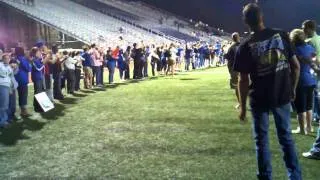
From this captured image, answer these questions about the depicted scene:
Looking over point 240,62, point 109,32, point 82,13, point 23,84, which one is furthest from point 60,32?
point 240,62

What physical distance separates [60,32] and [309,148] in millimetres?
26084

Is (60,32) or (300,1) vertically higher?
(300,1)

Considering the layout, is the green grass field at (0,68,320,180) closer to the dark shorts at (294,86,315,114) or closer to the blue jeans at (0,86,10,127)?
the blue jeans at (0,86,10,127)

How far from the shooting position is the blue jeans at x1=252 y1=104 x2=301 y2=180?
518 cm

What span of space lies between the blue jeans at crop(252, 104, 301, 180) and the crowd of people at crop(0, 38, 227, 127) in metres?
6.58

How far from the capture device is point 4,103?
1023 cm

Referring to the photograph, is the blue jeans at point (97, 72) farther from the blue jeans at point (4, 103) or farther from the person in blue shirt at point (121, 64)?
the blue jeans at point (4, 103)

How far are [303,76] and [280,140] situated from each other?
126 inches

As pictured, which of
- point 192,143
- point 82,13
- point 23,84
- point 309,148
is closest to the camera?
point 309,148

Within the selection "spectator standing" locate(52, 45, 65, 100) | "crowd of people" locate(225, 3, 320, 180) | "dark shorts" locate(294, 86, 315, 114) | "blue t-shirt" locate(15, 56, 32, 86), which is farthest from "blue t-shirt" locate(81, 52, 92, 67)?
"crowd of people" locate(225, 3, 320, 180)

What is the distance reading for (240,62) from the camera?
206 inches

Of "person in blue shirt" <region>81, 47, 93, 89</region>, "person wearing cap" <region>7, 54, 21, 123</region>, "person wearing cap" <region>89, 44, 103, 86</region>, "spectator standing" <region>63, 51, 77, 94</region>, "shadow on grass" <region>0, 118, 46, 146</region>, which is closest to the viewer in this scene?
"shadow on grass" <region>0, 118, 46, 146</region>

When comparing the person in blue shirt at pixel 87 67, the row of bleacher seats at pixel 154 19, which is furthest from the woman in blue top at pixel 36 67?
the row of bleacher seats at pixel 154 19

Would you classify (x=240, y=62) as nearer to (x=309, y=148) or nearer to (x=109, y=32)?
(x=309, y=148)
